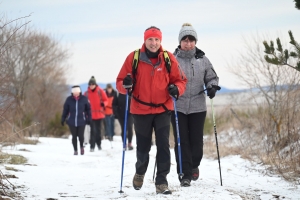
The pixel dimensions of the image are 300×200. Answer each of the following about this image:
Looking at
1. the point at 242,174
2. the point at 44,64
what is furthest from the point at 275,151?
the point at 44,64

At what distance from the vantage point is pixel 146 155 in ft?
28.5

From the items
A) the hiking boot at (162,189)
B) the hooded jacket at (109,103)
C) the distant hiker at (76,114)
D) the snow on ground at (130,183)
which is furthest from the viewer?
the hooded jacket at (109,103)

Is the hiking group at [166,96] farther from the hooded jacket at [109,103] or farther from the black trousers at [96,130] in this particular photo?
the hooded jacket at [109,103]

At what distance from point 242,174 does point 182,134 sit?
2.66 meters

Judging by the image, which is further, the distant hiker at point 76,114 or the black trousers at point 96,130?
the black trousers at point 96,130

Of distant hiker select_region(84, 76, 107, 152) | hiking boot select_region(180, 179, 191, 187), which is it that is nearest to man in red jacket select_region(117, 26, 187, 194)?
hiking boot select_region(180, 179, 191, 187)

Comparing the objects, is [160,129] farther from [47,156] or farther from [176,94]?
[47,156]

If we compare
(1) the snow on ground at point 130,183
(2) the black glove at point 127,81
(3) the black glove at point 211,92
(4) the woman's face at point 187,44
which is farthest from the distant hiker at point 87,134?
→ (2) the black glove at point 127,81

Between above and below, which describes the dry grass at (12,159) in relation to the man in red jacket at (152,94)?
below

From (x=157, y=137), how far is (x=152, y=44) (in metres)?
1.29

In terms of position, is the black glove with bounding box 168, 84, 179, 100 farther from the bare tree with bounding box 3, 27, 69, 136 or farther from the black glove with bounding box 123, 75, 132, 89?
the bare tree with bounding box 3, 27, 69, 136

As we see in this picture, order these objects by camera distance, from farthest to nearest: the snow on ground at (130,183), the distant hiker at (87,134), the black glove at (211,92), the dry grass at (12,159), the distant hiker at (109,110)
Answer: the distant hiker at (109,110)
the distant hiker at (87,134)
the dry grass at (12,159)
the black glove at (211,92)
the snow on ground at (130,183)

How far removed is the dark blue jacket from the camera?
16.2 m

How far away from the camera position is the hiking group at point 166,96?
27.7ft
